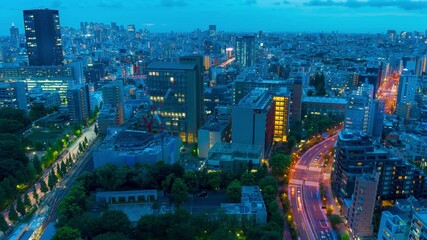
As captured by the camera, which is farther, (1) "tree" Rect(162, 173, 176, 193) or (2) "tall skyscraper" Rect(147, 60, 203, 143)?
(2) "tall skyscraper" Rect(147, 60, 203, 143)

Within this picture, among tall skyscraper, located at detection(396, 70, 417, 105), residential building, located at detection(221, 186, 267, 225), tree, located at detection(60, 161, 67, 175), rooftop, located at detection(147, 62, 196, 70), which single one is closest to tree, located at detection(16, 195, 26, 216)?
tree, located at detection(60, 161, 67, 175)

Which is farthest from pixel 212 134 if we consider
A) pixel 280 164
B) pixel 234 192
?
pixel 234 192

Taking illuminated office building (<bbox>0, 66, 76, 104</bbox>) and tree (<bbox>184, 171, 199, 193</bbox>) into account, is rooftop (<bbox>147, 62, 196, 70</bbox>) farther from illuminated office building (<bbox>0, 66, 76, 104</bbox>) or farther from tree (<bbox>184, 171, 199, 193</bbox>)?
illuminated office building (<bbox>0, 66, 76, 104</bbox>)

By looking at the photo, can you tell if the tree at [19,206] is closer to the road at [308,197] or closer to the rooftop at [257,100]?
the road at [308,197]

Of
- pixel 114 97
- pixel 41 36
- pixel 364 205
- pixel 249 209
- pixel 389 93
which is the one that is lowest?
pixel 249 209

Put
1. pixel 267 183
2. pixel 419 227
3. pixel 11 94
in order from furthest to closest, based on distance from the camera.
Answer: pixel 11 94 → pixel 267 183 → pixel 419 227

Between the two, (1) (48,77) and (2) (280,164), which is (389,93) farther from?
(1) (48,77)
